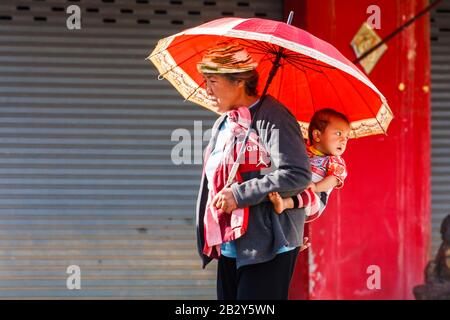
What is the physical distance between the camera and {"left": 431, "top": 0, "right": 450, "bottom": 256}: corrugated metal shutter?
8195 mm

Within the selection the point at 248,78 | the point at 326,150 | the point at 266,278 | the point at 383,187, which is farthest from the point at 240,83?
the point at 383,187

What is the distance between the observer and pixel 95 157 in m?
7.87

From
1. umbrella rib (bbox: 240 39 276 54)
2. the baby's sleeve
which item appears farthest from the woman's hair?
the baby's sleeve

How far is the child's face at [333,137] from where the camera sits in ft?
15.5

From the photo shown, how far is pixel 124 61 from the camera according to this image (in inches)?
312

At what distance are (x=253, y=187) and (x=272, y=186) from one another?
9 centimetres

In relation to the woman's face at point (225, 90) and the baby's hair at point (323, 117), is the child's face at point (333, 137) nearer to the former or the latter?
the baby's hair at point (323, 117)

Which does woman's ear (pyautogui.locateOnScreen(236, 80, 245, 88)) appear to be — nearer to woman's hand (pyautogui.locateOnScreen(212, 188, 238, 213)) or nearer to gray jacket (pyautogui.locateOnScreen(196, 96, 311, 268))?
gray jacket (pyautogui.locateOnScreen(196, 96, 311, 268))

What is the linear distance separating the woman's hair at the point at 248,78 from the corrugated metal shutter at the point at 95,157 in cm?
356

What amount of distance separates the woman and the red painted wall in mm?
3245

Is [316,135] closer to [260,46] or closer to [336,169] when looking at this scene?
[336,169]

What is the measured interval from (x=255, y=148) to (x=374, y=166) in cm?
359

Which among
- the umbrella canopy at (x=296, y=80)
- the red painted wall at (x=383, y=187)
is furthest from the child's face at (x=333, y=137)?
the red painted wall at (x=383, y=187)
